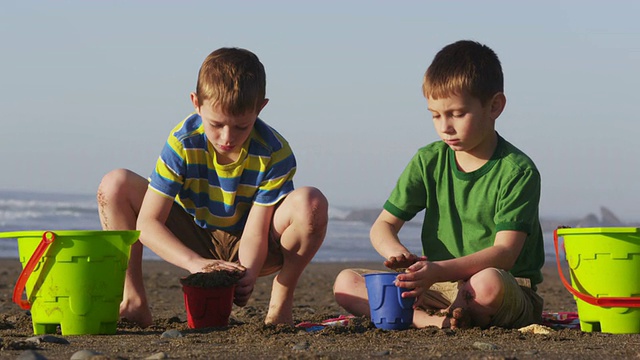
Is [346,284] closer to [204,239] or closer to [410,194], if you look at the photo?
[410,194]

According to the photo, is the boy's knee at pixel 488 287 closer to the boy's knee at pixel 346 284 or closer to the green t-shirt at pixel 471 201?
the green t-shirt at pixel 471 201

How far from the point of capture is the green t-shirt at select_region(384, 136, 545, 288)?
398 cm

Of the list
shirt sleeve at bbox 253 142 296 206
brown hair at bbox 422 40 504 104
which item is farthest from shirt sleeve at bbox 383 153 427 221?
shirt sleeve at bbox 253 142 296 206

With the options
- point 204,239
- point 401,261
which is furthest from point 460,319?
point 204,239

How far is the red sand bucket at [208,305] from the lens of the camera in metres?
3.72

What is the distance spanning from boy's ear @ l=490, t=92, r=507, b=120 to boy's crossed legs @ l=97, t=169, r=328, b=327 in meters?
0.92

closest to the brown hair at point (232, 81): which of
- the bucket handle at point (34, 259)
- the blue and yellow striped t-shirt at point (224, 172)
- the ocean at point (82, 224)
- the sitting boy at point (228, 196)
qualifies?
the sitting boy at point (228, 196)

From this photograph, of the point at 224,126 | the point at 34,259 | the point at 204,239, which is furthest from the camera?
the point at 204,239

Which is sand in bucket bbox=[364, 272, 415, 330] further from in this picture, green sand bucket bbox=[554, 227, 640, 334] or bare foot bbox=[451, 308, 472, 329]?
green sand bucket bbox=[554, 227, 640, 334]

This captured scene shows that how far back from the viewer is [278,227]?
13.5 ft

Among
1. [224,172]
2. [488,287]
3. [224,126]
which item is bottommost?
[488,287]

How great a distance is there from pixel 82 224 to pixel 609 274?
16.0 meters

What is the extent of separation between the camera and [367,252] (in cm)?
1267

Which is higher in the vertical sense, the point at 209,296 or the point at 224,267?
the point at 224,267
